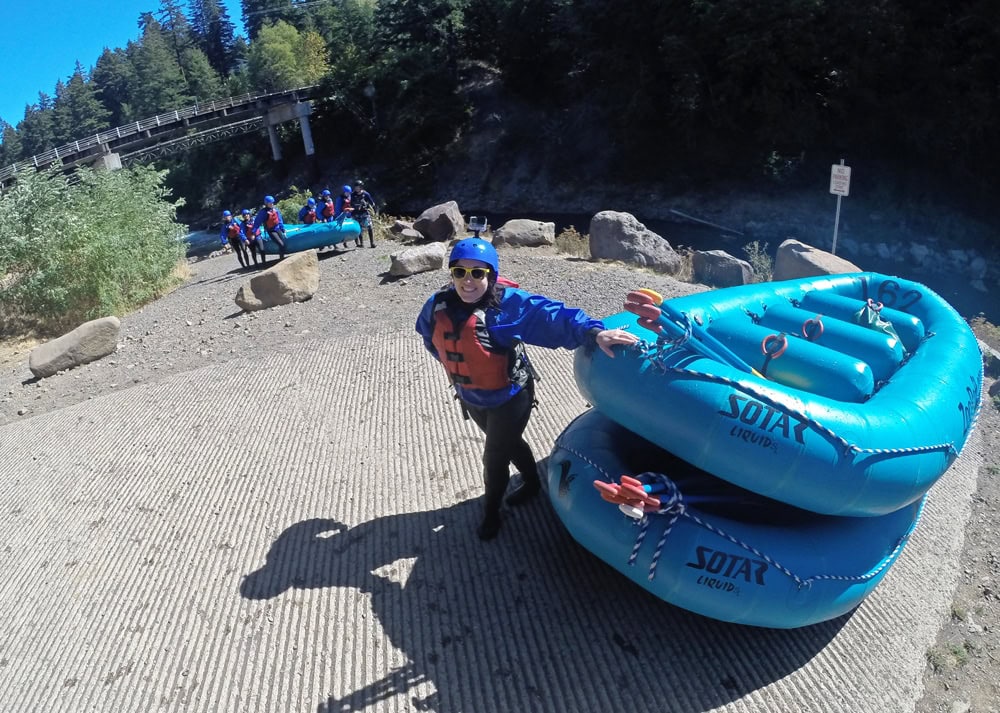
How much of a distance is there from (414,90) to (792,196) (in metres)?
16.9

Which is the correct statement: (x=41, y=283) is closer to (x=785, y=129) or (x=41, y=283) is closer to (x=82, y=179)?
Result: (x=82, y=179)

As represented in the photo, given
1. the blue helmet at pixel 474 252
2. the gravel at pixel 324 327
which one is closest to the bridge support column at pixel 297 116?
the gravel at pixel 324 327

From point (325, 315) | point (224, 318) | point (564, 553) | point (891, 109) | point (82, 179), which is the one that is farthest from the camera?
point (891, 109)

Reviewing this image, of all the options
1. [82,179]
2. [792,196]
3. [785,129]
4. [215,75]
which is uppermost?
[215,75]

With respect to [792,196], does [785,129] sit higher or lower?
higher

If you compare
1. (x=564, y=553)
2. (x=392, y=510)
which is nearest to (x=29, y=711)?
(x=392, y=510)

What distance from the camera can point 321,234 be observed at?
1206 cm

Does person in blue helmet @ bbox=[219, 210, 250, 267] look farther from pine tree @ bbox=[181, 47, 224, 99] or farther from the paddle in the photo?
pine tree @ bbox=[181, 47, 224, 99]

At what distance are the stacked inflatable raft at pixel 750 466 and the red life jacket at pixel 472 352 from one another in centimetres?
41

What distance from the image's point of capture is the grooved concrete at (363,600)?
2863 mm

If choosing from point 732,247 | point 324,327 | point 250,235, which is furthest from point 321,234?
point 732,247

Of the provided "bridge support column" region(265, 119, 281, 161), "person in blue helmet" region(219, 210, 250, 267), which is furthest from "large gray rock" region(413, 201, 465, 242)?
"bridge support column" region(265, 119, 281, 161)

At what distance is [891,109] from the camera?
1806cm

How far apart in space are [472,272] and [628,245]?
7.42 meters
